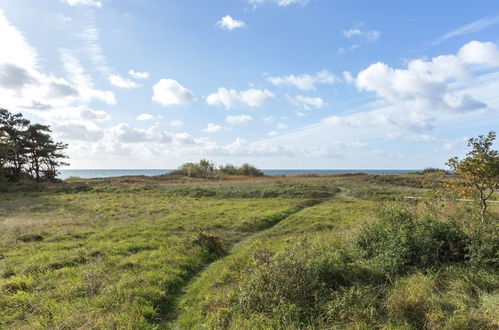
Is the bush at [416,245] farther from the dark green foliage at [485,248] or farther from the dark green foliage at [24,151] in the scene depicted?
A: the dark green foliage at [24,151]

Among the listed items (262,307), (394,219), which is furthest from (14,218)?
(394,219)

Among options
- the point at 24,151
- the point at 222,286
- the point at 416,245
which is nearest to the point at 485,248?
the point at 416,245

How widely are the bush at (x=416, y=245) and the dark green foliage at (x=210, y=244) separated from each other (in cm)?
506

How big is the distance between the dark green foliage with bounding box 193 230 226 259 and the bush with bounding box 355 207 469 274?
5.06m

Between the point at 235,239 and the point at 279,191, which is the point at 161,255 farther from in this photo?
the point at 279,191

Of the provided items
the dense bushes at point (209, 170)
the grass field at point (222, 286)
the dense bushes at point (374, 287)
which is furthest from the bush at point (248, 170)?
the dense bushes at point (374, 287)

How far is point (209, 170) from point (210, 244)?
47.0 metres

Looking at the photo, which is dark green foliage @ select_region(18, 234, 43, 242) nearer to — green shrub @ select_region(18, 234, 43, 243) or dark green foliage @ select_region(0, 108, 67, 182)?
green shrub @ select_region(18, 234, 43, 243)

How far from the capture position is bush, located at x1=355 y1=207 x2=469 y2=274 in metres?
6.21

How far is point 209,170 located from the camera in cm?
5691

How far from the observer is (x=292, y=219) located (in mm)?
15594

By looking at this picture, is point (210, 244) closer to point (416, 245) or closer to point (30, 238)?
point (416, 245)

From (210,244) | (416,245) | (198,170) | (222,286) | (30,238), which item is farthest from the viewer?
(198,170)

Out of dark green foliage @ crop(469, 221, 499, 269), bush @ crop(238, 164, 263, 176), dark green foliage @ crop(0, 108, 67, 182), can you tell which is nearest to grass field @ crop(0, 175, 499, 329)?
dark green foliage @ crop(469, 221, 499, 269)
